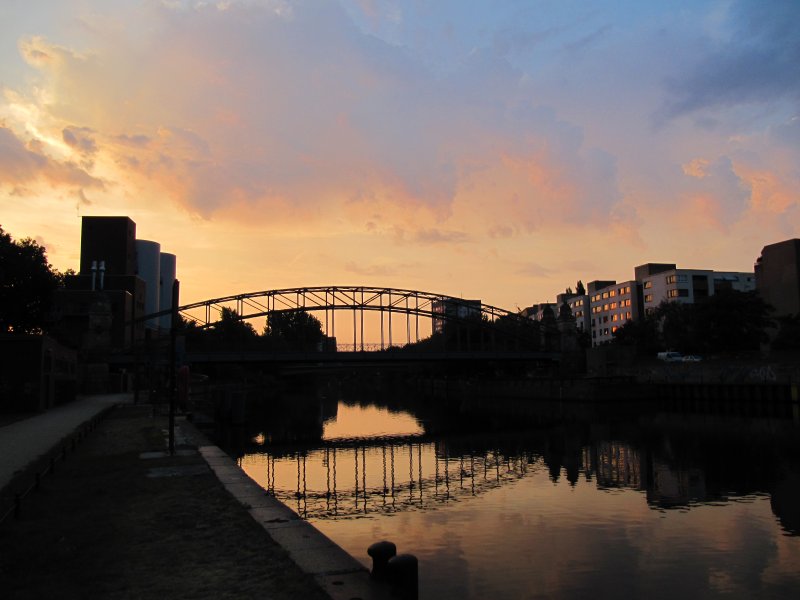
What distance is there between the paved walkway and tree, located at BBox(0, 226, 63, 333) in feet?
120

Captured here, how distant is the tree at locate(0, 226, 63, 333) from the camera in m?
76.4

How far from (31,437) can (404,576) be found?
2682 cm

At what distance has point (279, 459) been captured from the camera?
4212 cm

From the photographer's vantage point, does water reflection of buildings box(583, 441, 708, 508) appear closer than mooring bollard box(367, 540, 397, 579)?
No

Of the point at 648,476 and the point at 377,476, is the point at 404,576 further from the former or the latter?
the point at 377,476

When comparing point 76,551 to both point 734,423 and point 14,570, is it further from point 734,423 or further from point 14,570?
point 734,423

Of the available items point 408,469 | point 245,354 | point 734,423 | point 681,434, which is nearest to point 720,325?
point 734,423

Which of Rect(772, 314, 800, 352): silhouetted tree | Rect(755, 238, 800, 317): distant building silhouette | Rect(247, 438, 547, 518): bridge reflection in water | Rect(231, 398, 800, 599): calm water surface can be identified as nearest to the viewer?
Rect(231, 398, 800, 599): calm water surface

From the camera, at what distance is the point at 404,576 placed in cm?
973

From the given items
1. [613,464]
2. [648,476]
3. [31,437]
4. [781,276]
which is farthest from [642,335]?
[31,437]

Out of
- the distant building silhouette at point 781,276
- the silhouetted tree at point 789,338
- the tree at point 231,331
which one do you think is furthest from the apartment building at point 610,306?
the tree at point 231,331

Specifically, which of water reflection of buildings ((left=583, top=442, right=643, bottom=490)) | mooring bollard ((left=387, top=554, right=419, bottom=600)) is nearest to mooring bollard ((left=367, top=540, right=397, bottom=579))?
mooring bollard ((left=387, top=554, right=419, bottom=600))

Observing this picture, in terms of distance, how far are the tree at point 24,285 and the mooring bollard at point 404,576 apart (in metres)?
77.6

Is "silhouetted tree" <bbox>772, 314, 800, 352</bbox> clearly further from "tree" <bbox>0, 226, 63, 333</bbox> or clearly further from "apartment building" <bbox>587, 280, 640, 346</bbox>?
"tree" <bbox>0, 226, 63, 333</bbox>
